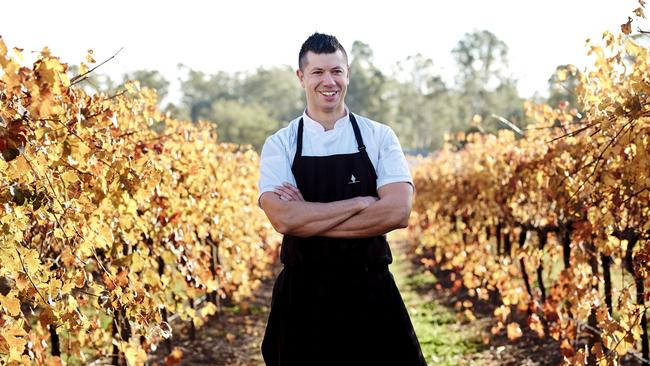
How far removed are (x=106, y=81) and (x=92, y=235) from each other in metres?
68.1

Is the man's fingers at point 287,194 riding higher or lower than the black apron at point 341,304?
higher

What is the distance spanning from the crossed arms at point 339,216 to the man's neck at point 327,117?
0.36 m

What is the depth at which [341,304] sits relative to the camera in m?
3.03

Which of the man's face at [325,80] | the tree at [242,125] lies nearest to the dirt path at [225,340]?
the man's face at [325,80]

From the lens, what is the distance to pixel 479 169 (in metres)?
9.05

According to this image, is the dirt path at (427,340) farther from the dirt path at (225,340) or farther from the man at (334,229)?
the man at (334,229)

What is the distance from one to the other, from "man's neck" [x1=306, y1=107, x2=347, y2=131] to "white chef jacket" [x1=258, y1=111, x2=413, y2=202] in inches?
0.7

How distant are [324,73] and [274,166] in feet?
1.39

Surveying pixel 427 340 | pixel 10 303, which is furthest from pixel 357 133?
pixel 427 340

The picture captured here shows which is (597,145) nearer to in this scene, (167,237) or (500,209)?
(167,237)

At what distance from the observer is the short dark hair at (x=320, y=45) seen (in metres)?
3.13

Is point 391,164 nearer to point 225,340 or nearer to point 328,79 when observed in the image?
point 328,79

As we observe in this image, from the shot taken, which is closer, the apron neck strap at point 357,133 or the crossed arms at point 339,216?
the crossed arms at point 339,216

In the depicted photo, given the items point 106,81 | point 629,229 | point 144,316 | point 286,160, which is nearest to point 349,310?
point 286,160
